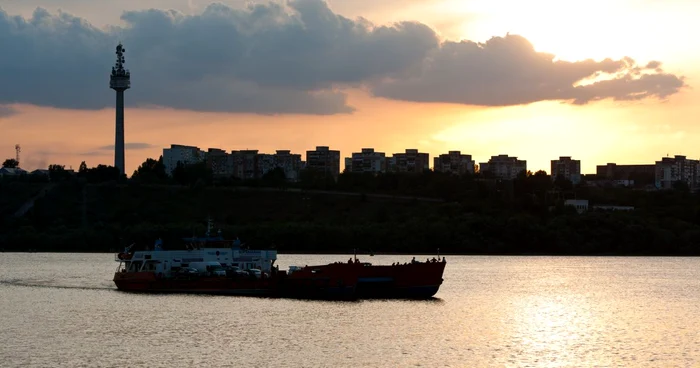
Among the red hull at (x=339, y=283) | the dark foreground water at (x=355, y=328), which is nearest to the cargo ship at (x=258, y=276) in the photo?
the red hull at (x=339, y=283)

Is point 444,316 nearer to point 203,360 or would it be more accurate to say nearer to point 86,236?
point 203,360

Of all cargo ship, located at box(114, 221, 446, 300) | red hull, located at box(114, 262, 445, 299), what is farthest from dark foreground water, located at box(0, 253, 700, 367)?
cargo ship, located at box(114, 221, 446, 300)

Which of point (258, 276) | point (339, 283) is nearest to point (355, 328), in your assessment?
point (339, 283)

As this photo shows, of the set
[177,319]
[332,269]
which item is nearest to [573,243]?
[332,269]

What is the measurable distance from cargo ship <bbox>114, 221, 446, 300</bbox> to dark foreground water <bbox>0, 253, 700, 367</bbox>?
1616mm

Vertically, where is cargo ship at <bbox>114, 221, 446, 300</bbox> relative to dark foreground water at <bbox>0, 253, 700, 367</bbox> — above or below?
above

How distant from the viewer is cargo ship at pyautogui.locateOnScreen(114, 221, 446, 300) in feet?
300

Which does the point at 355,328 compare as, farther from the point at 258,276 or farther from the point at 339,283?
the point at 258,276

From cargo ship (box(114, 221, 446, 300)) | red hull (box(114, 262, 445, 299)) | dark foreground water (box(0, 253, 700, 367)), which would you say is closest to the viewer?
dark foreground water (box(0, 253, 700, 367))

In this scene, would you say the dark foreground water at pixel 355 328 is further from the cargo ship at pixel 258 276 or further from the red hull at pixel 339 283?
the cargo ship at pixel 258 276

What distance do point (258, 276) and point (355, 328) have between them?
2387 cm

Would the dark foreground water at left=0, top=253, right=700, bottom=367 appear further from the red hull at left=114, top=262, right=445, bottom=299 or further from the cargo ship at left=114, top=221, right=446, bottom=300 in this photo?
the cargo ship at left=114, top=221, right=446, bottom=300

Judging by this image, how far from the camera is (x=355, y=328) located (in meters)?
73.9

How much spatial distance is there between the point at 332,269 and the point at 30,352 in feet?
106
